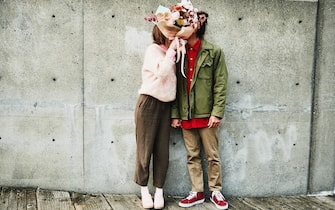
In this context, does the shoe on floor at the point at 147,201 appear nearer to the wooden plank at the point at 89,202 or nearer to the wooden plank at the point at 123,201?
the wooden plank at the point at 123,201

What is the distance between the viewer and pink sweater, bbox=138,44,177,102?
3.71 m

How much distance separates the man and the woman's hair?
268 mm

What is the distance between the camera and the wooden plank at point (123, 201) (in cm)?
398

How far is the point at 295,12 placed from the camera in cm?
436

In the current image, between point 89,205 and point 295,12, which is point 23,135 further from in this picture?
point 295,12

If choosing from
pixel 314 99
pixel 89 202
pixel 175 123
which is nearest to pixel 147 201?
pixel 89 202

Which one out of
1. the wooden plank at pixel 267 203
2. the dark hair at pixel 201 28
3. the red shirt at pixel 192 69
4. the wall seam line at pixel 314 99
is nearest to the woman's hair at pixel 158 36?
the red shirt at pixel 192 69

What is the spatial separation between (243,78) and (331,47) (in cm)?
106

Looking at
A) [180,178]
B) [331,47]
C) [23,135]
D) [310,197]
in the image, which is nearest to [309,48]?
[331,47]

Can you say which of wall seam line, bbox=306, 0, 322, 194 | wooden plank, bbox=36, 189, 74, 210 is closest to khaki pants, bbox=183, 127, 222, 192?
wall seam line, bbox=306, 0, 322, 194

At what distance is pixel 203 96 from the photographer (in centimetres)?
400

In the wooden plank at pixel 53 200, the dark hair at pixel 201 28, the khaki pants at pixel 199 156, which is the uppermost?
the dark hair at pixel 201 28

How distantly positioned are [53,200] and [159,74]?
1.67 meters

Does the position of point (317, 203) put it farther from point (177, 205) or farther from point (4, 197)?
point (4, 197)
